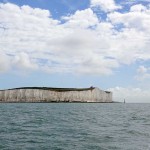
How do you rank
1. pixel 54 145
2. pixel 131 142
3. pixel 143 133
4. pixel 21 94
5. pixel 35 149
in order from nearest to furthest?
pixel 35 149, pixel 54 145, pixel 131 142, pixel 143 133, pixel 21 94

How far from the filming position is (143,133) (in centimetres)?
3366

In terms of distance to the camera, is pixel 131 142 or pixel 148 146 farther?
pixel 131 142

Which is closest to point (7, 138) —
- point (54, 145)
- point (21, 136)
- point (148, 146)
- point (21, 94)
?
point (21, 136)

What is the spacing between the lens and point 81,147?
25.1 m

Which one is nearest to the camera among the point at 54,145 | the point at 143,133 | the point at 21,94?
the point at 54,145

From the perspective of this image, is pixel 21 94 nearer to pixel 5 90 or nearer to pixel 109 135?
pixel 5 90

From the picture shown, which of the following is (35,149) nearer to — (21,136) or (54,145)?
(54,145)

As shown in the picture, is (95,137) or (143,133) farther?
(143,133)

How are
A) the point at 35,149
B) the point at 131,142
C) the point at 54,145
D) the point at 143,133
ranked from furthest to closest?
the point at 143,133 → the point at 131,142 → the point at 54,145 → the point at 35,149

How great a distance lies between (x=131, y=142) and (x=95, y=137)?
3279 mm

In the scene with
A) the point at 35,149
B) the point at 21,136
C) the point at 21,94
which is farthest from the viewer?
the point at 21,94

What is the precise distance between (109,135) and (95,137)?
1.99 meters

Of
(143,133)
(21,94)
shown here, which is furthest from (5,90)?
(143,133)

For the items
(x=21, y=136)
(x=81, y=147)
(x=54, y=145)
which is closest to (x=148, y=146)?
(x=81, y=147)
